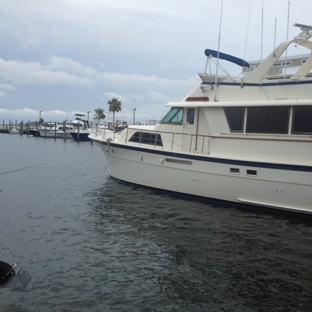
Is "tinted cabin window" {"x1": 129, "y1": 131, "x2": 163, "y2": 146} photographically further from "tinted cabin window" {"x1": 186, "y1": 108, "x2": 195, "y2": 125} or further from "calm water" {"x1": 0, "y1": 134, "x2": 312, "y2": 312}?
"calm water" {"x1": 0, "y1": 134, "x2": 312, "y2": 312}

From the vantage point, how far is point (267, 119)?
11.4 m

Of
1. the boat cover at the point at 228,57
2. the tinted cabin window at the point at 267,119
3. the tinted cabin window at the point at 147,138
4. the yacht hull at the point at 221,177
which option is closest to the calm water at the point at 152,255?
the yacht hull at the point at 221,177

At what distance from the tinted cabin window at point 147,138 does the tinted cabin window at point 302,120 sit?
4949 millimetres

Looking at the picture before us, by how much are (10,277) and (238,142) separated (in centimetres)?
808

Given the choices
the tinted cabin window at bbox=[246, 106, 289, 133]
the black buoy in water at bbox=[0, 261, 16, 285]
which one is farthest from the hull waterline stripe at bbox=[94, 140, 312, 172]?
the black buoy in water at bbox=[0, 261, 16, 285]

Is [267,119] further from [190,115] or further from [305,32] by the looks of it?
[305,32]

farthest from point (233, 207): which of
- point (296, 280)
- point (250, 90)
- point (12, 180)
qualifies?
point (12, 180)

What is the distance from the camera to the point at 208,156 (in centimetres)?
1191

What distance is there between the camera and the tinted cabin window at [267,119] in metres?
11.1

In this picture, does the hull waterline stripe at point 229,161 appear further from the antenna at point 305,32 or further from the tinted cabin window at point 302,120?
the antenna at point 305,32

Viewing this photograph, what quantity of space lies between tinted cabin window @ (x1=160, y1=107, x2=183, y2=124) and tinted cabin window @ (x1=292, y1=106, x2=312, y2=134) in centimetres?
420

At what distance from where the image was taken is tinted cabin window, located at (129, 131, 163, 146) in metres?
13.9

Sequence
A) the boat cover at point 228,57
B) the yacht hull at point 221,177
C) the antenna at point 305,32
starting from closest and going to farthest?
the yacht hull at point 221,177 → the antenna at point 305,32 → the boat cover at point 228,57

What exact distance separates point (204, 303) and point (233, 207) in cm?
629
